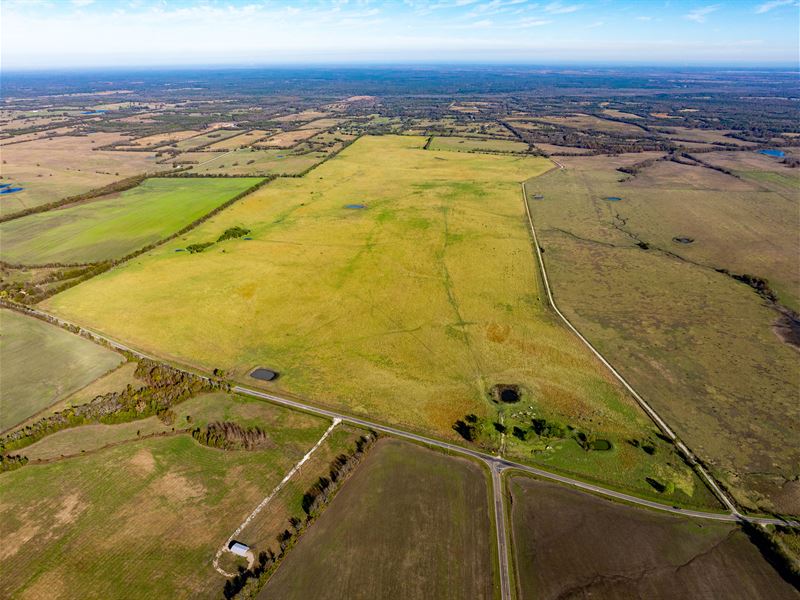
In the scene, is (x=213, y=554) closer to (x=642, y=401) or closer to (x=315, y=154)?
(x=642, y=401)

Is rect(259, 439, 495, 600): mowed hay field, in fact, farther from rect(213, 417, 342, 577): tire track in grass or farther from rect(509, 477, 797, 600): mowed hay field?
rect(213, 417, 342, 577): tire track in grass

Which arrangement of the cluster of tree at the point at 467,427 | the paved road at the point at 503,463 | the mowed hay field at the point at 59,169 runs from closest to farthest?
the paved road at the point at 503,463
the cluster of tree at the point at 467,427
the mowed hay field at the point at 59,169

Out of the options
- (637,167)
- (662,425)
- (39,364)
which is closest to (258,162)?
(39,364)

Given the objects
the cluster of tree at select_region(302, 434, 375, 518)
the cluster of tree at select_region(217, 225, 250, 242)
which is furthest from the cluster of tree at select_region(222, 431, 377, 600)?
the cluster of tree at select_region(217, 225, 250, 242)

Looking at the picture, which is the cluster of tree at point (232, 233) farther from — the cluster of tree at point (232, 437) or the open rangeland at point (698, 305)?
the open rangeland at point (698, 305)

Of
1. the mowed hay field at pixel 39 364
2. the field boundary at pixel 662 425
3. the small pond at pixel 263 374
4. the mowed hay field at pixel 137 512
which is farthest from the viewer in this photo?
the small pond at pixel 263 374

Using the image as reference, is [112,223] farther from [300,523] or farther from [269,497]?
[300,523]

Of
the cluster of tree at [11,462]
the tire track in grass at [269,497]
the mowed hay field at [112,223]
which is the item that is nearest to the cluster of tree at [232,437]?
the tire track in grass at [269,497]

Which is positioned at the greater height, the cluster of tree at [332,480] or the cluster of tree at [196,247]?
the cluster of tree at [196,247]
